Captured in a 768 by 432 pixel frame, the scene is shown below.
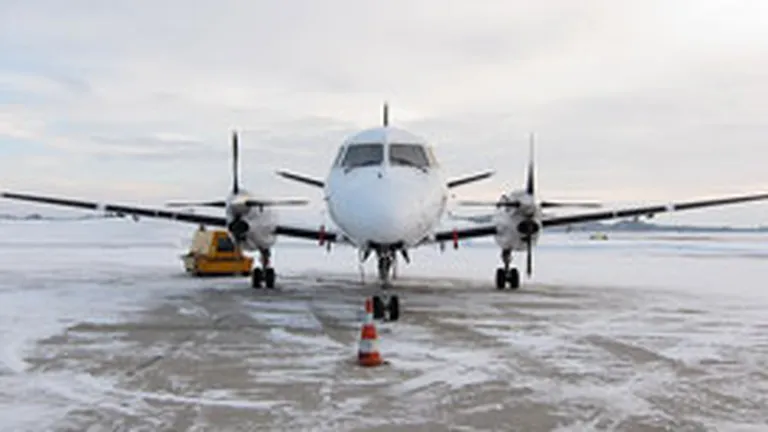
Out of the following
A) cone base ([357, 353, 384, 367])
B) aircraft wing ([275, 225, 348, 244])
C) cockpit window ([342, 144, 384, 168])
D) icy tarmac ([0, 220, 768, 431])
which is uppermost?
cockpit window ([342, 144, 384, 168])

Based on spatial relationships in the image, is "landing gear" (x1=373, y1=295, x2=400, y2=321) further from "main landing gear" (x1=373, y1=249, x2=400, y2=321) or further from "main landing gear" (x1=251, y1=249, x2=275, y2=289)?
"main landing gear" (x1=251, y1=249, x2=275, y2=289)

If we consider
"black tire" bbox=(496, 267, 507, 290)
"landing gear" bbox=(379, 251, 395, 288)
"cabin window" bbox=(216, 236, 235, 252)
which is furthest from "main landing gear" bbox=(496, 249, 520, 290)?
"cabin window" bbox=(216, 236, 235, 252)

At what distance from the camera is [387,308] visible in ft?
36.6

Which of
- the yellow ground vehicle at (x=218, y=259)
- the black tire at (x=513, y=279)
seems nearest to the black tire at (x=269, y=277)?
the yellow ground vehicle at (x=218, y=259)

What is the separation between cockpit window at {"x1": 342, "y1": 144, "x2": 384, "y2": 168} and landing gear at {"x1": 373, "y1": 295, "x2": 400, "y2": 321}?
2054 millimetres

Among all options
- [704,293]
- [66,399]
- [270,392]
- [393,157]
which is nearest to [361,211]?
[393,157]

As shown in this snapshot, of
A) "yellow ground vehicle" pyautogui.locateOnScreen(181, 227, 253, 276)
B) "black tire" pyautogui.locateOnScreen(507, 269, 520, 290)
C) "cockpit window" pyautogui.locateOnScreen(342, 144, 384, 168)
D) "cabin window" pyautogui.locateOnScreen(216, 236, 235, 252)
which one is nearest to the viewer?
"cockpit window" pyautogui.locateOnScreen(342, 144, 384, 168)

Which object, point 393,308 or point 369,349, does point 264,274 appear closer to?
point 393,308

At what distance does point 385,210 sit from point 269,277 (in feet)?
24.7

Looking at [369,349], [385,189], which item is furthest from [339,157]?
[369,349]

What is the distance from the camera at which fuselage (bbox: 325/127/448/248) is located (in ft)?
34.5

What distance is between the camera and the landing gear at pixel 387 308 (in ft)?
36.2

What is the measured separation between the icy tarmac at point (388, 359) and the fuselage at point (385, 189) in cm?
131

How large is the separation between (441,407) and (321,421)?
3.14 feet
